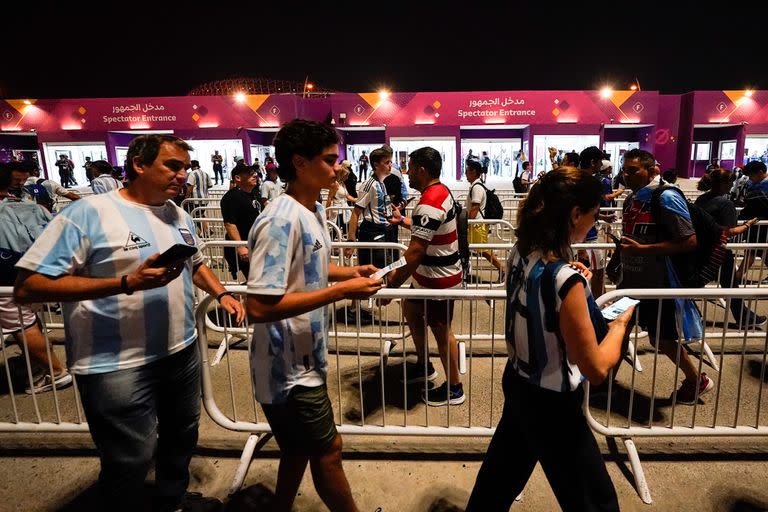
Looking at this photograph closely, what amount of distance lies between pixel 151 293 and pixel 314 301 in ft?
2.98

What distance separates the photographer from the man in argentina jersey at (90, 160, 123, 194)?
7.72m

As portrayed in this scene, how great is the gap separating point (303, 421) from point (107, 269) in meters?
1.12

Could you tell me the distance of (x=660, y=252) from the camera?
343cm

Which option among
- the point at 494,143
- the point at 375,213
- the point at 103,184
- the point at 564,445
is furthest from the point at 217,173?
the point at 564,445

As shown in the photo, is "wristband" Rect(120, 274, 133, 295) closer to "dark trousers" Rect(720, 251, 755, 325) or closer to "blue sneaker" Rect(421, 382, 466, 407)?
"blue sneaker" Rect(421, 382, 466, 407)

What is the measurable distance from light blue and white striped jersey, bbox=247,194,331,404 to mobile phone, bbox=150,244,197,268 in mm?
326

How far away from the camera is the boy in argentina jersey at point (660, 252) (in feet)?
11.1

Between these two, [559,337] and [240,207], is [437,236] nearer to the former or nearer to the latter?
[559,337]

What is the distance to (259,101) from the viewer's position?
927 inches

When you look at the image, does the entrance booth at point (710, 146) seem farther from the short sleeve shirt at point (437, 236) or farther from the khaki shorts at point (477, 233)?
the short sleeve shirt at point (437, 236)

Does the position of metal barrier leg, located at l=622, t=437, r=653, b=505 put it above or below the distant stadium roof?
below

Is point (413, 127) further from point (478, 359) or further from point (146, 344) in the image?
point (146, 344)

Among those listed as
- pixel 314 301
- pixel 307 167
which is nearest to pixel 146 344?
pixel 314 301

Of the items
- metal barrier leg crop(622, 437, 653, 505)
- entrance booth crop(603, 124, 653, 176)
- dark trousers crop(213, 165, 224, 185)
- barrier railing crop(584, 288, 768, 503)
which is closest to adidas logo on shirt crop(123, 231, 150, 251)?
barrier railing crop(584, 288, 768, 503)
